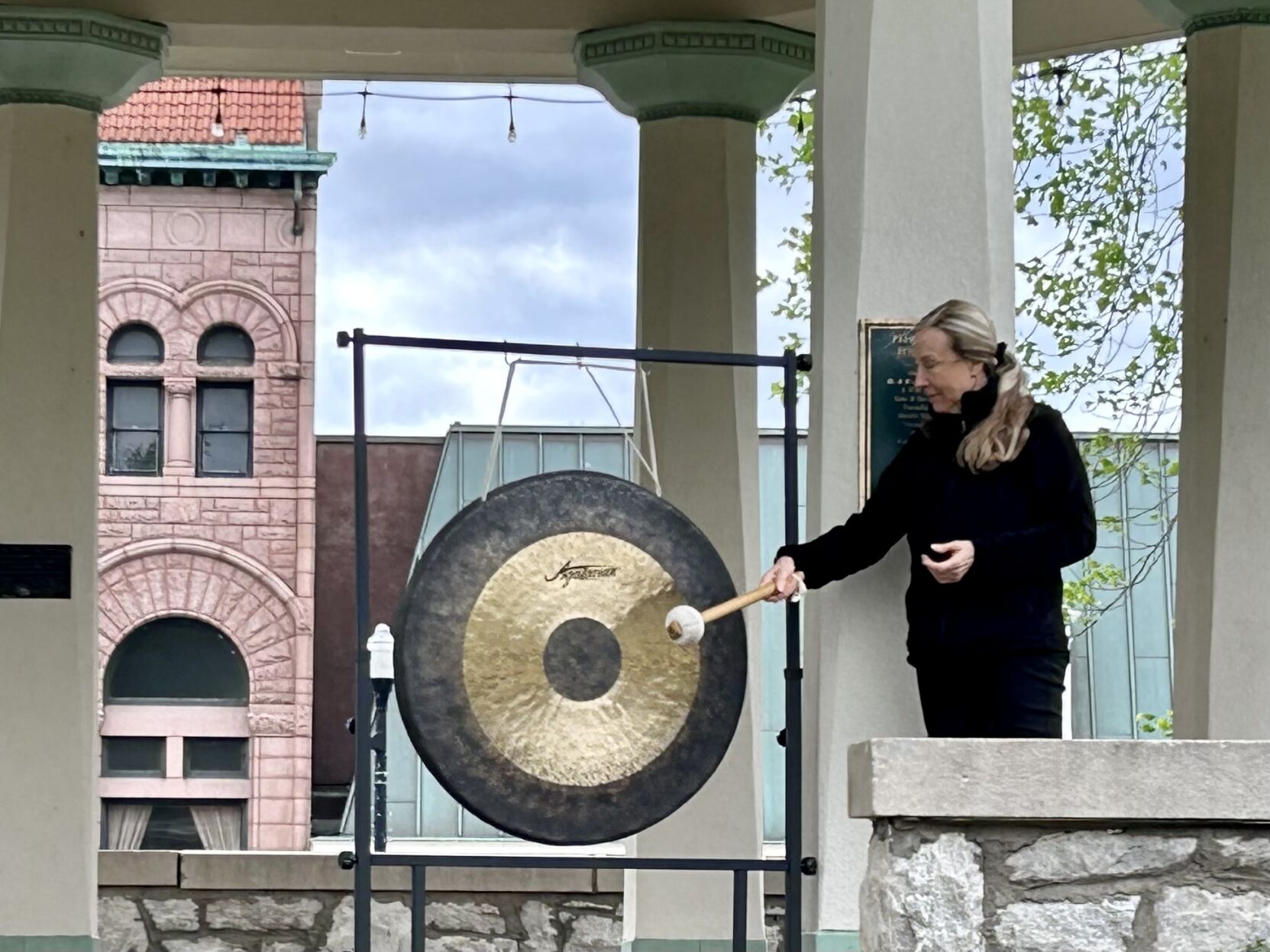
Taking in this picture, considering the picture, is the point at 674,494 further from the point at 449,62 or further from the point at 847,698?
the point at 847,698

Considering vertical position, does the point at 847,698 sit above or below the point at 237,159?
below

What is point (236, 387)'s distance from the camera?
32438 millimetres

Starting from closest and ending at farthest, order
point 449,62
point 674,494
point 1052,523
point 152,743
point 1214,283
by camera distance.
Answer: point 1052,523 < point 1214,283 < point 674,494 < point 449,62 < point 152,743

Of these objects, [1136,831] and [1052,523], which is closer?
[1136,831]

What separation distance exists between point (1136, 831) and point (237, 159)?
27.2m

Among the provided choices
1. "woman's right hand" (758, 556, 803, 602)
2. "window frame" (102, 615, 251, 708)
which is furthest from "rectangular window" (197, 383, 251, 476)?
"woman's right hand" (758, 556, 803, 602)

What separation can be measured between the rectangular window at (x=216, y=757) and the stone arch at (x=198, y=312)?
176 inches

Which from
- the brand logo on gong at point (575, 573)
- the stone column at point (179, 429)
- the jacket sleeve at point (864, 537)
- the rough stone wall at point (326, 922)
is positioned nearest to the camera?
the jacket sleeve at point (864, 537)

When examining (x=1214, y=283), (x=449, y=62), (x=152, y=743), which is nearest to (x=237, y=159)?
(x=152, y=743)

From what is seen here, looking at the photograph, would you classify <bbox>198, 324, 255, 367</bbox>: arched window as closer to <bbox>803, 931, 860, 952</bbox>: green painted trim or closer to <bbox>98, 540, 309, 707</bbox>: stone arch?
<bbox>98, 540, 309, 707</bbox>: stone arch

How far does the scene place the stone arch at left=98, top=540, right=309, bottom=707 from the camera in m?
31.0

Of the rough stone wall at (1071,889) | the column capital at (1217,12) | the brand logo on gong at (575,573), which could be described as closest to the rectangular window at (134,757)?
the column capital at (1217,12)

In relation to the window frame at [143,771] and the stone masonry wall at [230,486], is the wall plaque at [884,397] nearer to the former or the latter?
the stone masonry wall at [230,486]

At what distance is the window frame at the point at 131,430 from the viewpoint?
1246 inches
